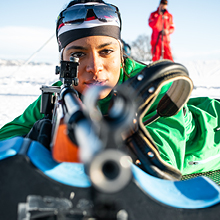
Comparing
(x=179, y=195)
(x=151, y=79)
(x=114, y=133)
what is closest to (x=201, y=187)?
(x=179, y=195)

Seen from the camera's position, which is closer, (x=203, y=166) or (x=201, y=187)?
(x=201, y=187)

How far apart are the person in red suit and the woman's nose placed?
6.48 metres

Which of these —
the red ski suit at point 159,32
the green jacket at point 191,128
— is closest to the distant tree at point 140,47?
the red ski suit at point 159,32

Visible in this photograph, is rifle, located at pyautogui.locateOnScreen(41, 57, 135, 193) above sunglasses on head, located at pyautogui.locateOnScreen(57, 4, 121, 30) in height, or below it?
below

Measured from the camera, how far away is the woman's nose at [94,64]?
1239 millimetres

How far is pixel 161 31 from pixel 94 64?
673cm

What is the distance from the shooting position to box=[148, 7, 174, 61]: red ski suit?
740 cm

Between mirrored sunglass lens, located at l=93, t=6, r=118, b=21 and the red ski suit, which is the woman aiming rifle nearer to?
mirrored sunglass lens, located at l=93, t=6, r=118, b=21

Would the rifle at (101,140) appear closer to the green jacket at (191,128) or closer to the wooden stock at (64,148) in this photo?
the wooden stock at (64,148)

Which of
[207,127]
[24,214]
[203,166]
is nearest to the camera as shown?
[24,214]

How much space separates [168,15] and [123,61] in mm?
6498

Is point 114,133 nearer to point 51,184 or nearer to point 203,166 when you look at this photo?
point 51,184

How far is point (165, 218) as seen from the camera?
631 mm

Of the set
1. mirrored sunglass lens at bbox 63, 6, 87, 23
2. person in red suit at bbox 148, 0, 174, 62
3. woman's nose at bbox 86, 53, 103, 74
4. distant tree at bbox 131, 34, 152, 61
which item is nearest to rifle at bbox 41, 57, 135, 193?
woman's nose at bbox 86, 53, 103, 74
